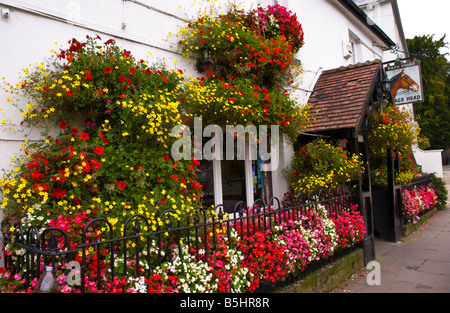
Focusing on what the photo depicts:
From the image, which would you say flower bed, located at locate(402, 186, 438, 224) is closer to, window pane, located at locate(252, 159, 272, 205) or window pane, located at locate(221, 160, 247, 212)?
window pane, located at locate(252, 159, 272, 205)

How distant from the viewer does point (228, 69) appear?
5.56m

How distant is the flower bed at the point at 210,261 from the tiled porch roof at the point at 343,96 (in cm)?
225

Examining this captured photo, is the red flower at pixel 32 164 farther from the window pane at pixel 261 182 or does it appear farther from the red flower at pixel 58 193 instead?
the window pane at pixel 261 182

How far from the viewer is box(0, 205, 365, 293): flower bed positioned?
9.16 ft

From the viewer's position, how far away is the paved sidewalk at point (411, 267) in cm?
506

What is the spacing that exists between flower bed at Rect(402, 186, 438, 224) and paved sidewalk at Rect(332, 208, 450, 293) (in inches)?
20.6

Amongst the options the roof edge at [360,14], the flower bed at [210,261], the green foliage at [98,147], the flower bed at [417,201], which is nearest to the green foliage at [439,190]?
the flower bed at [417,201]

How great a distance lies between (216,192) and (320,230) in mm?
1753

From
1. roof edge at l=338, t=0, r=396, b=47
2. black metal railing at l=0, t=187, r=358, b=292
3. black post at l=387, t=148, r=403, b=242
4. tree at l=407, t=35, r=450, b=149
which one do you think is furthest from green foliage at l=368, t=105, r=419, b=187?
tree at l=407, t=35, r=450, b=149

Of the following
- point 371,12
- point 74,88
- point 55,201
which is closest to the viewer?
point 55,201

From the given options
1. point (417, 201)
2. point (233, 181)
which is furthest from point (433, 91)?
point (233, 181)

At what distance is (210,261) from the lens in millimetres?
3365
